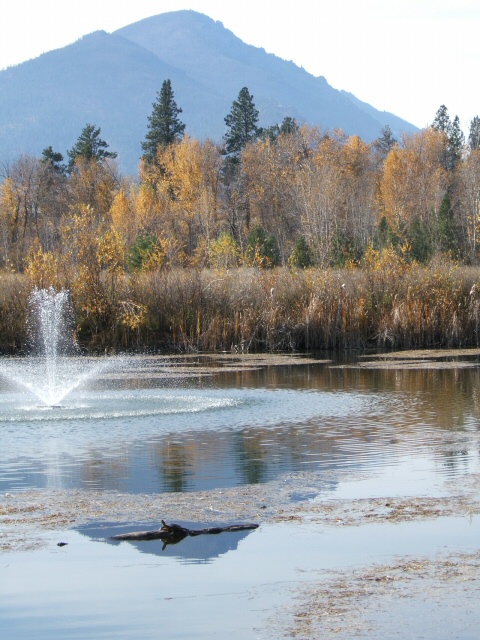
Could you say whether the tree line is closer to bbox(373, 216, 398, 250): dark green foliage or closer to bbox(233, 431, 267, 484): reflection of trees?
bbox(373, 216, 398, 250): dark green foliage

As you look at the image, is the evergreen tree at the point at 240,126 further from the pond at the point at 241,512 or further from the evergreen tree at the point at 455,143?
the pond at the point at 241,512

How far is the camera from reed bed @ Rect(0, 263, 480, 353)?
33625 mm

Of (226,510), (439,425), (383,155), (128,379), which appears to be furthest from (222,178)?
(226,510)

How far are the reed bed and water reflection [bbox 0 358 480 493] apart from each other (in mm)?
8750

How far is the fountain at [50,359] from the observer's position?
22.7 m

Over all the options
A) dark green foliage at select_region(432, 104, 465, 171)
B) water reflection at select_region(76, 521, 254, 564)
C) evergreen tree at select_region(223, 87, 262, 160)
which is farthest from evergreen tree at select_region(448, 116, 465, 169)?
water reflection at select_region(76, 521, 254, 564)

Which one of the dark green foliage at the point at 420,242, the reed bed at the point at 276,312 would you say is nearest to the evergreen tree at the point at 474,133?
the dark green foliage at the point at 420,242

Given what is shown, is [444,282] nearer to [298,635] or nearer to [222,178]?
[298,635]

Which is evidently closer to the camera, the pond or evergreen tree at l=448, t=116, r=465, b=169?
the pond

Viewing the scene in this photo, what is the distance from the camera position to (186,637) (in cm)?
683

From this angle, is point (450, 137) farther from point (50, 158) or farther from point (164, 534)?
point (164, 534)

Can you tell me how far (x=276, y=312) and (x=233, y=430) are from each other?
1761 cm

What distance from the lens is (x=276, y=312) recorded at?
33594mm

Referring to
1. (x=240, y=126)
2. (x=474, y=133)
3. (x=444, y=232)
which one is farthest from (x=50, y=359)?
(x=474, y=133)
